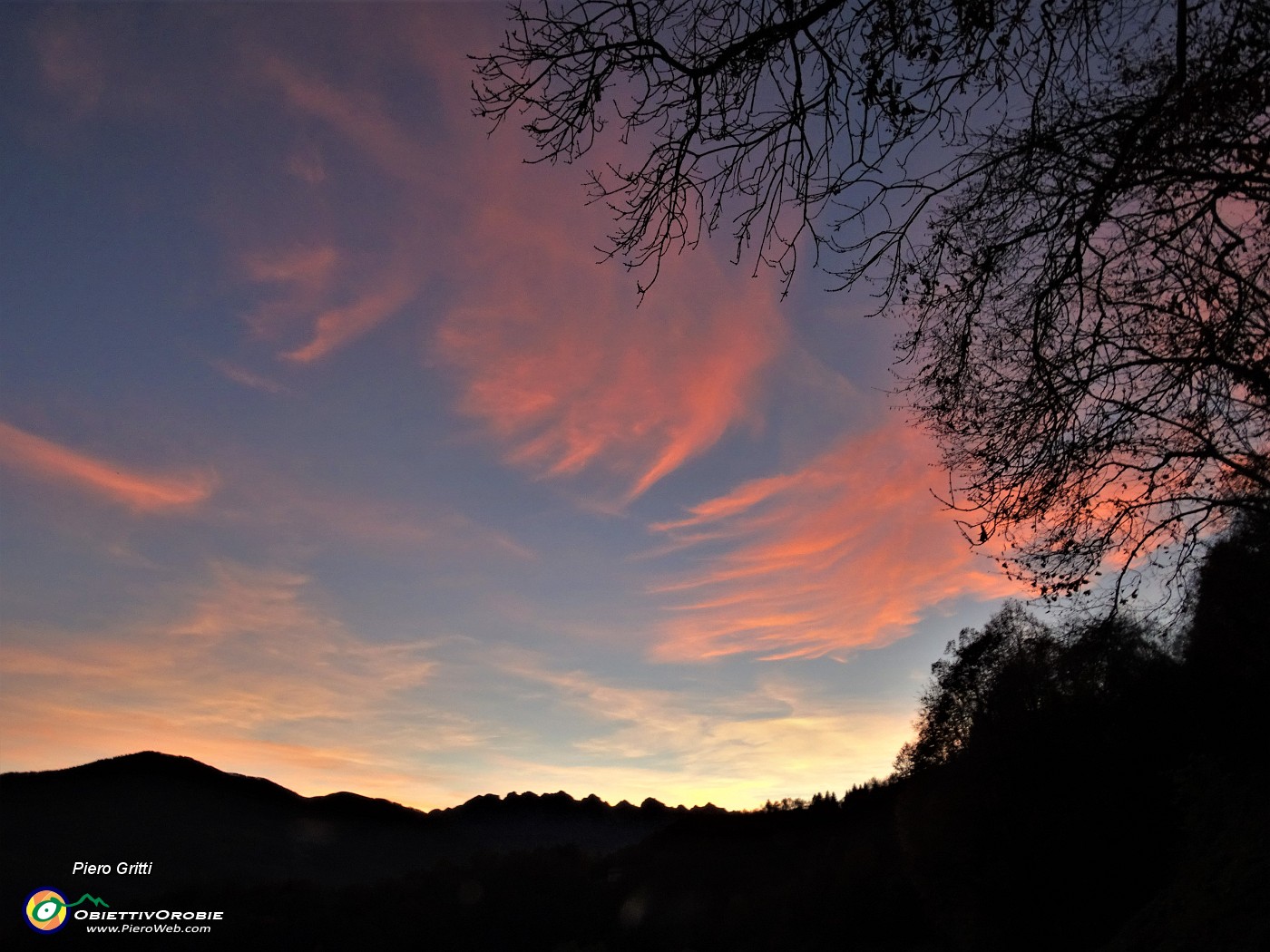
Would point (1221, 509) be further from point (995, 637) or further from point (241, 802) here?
point (241, 802)

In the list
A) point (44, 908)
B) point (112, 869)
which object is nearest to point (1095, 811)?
point (44, 908)

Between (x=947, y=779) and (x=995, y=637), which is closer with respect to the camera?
(x=947, y=779)

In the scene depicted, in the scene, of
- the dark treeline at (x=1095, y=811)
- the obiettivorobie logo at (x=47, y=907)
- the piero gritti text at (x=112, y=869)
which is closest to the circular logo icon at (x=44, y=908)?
the obiettivorobie logo at (x=47, y=907)

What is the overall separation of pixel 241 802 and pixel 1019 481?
43.3 metres

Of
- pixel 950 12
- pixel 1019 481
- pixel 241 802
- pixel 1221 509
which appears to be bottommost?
pixel 1019 481

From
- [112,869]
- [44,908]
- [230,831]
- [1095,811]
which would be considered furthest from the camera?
[230,831]

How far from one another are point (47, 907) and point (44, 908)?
96mm

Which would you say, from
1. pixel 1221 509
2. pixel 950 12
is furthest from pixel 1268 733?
pixel 950 12

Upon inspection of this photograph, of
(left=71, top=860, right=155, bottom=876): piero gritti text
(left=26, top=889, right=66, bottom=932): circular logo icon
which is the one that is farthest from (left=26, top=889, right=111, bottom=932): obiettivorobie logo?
(left=71, top=860, right=155, bottom=876): piero gritti text

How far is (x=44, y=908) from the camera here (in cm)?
2592

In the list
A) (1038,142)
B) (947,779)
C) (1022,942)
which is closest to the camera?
(1038,142)

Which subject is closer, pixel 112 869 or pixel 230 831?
pixel 112 869

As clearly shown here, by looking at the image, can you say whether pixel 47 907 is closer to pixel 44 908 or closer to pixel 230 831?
pixel 44 908

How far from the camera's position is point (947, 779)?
567 inches
